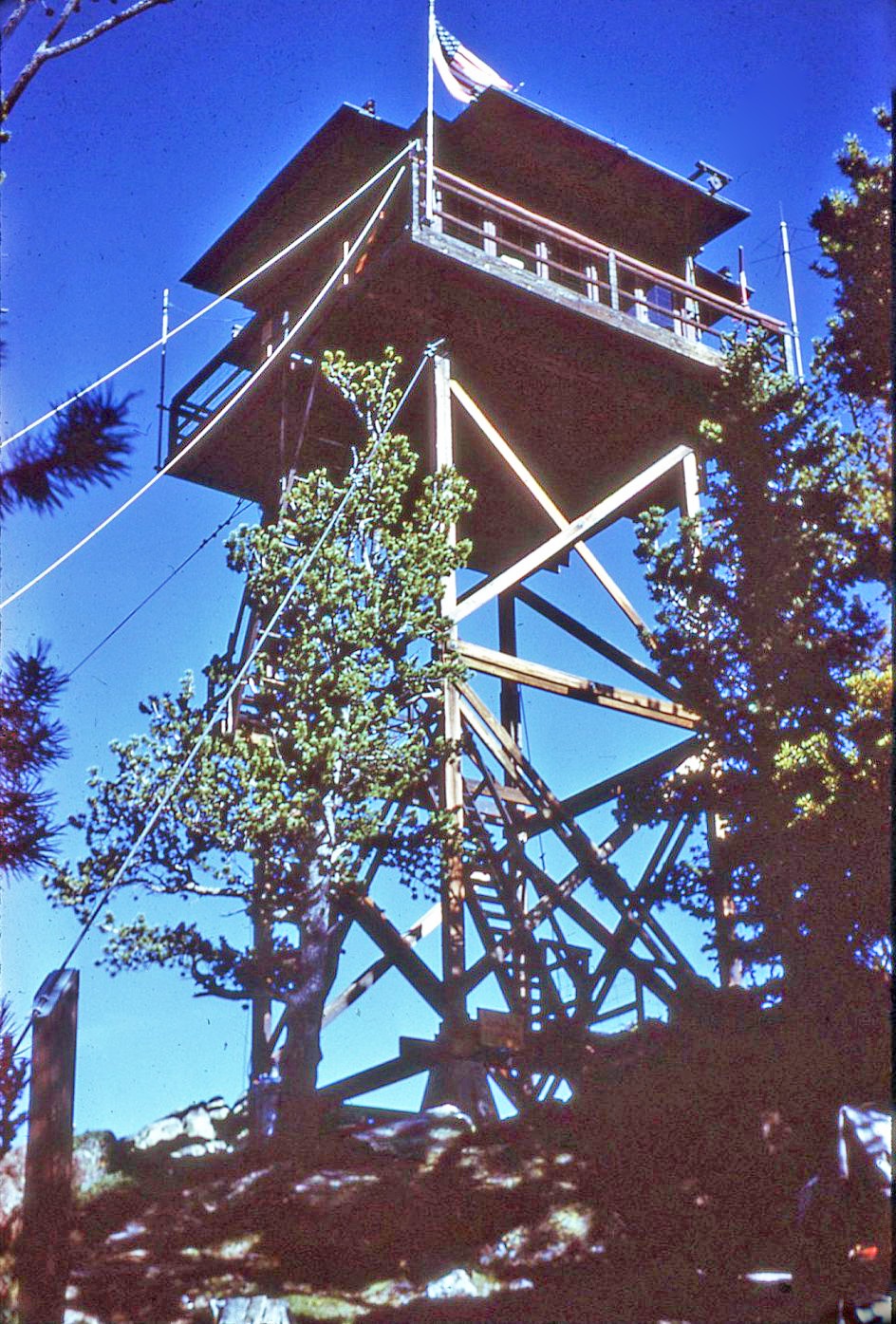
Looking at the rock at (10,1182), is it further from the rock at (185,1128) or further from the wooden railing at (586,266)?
the wooden railing at (586,266)

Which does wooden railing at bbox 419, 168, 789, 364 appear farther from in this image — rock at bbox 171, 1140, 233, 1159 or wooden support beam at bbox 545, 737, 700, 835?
rock at bbox 171, 1140, 233, 1159

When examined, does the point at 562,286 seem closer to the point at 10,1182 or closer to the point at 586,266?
the point at 586,266

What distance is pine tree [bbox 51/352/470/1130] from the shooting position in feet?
44.2

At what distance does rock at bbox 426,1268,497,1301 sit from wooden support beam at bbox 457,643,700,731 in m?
6.79

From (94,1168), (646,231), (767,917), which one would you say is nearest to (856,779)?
(767,917)

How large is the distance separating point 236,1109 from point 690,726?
312 inches

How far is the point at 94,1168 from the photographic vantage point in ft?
40.8

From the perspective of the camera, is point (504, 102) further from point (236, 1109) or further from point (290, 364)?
point (236, 1109)

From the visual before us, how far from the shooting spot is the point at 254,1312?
967 centimetres

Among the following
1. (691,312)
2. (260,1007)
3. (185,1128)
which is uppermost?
(691,312)

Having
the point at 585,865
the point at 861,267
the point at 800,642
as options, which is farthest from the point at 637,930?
the point at 861,267

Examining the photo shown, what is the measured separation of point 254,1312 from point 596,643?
36.3ft

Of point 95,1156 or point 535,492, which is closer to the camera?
point 95,1156

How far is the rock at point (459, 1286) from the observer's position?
415 inches
